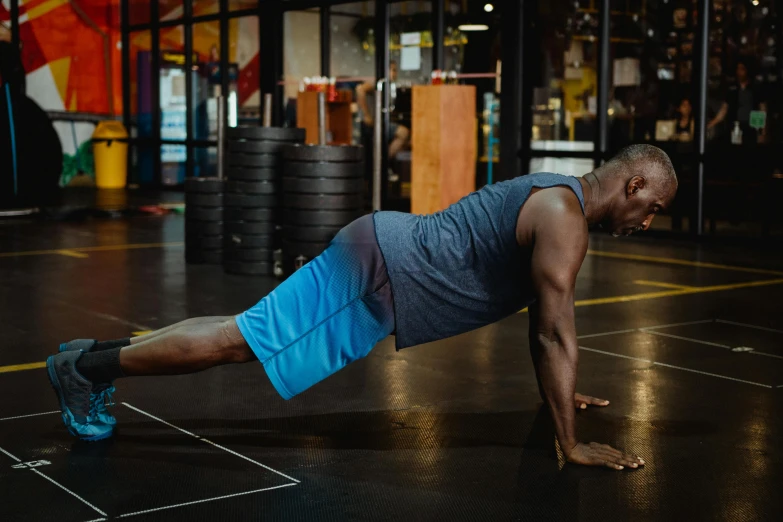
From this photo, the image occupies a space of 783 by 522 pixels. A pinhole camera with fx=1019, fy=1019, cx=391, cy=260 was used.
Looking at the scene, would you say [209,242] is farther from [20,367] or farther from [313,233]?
[20,367]

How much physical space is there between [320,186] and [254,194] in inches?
30.5

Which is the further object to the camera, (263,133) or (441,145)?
(441,145)

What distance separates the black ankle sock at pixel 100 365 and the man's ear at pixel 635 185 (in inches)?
69.8

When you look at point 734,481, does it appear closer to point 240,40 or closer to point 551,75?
point 551,75

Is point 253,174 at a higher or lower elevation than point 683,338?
higher

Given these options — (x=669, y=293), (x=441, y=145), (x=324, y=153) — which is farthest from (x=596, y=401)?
(x=441, y=145)

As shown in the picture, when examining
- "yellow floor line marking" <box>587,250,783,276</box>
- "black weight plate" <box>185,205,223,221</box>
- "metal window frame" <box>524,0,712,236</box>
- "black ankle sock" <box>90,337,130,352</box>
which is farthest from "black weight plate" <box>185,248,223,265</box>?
"black ankle sock" <box>90,337,130,352</box>

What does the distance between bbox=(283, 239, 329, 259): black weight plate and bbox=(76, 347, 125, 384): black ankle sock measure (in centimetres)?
426

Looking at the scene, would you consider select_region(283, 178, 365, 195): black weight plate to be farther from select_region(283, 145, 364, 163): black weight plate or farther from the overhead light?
the overhead light

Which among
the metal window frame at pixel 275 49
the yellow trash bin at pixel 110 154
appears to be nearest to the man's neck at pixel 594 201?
the metal window frame at pixel 275 49

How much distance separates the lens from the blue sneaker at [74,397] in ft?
11.4

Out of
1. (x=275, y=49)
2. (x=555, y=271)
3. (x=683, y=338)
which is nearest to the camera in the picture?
(x=555, y=271)

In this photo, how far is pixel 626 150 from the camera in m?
3.40

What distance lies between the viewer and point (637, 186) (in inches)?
129
